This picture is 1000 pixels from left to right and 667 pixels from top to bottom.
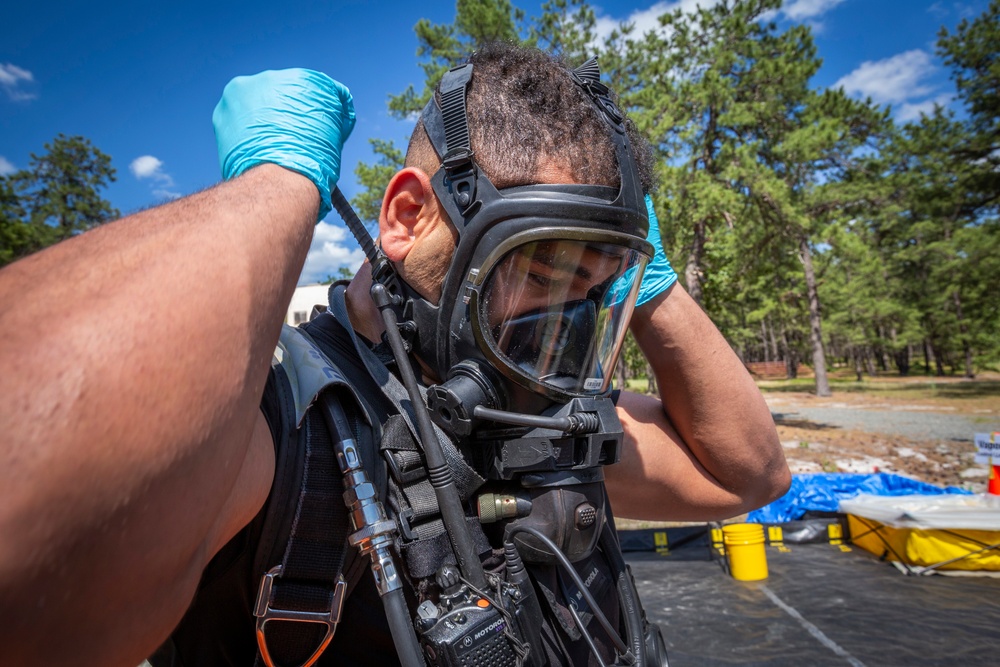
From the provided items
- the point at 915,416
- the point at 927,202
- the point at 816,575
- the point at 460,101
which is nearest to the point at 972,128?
the point at 927,202

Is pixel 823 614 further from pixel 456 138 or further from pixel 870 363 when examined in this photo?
pixel 870 363

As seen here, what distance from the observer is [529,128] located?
148cm

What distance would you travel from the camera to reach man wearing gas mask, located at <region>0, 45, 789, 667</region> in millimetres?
625

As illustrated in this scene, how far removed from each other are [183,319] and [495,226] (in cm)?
85

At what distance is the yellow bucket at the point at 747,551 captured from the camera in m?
5.42

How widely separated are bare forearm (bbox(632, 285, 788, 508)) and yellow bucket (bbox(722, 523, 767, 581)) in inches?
150

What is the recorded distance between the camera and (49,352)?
573mm

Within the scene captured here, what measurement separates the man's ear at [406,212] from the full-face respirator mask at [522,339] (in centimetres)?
4

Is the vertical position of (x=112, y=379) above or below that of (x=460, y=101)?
below

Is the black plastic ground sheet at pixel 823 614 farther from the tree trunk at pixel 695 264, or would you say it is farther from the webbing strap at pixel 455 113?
the tree trunk at pixel 695 264

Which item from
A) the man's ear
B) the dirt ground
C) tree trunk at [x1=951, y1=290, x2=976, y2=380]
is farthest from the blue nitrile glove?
tree trunk at [x1=951, y1=290, x2=976, y2=380]

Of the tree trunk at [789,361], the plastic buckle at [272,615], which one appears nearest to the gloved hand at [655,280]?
the plastic buckle at [272,615]

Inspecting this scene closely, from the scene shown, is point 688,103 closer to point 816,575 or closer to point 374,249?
point 816,575

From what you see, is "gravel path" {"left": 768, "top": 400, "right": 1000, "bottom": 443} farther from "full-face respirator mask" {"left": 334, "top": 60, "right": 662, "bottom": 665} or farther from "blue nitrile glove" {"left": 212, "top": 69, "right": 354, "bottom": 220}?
"blue nitrile glove" {"left": 212, "top": 69, "right": 354, "bottom": 220}
